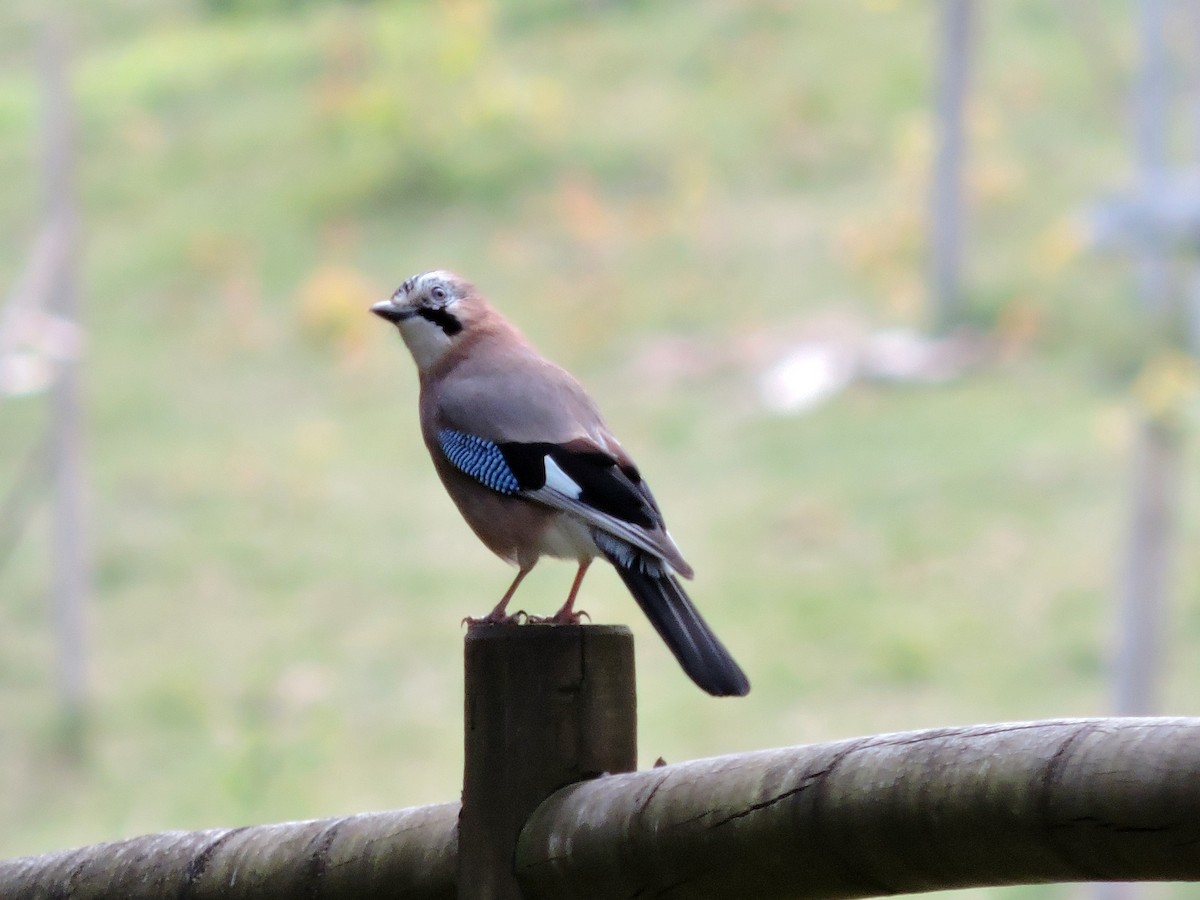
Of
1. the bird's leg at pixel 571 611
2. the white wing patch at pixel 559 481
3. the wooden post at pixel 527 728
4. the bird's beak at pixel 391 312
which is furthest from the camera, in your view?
the bird's beak at pixel 391 312

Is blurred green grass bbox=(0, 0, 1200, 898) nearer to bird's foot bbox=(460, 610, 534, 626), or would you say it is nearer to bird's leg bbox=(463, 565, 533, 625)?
bird's leg bbox=(463, 565, 533, 625)

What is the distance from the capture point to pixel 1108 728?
85 centimetres

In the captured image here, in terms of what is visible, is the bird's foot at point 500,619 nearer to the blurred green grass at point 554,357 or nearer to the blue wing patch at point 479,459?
the blue wing patch at point 479,459

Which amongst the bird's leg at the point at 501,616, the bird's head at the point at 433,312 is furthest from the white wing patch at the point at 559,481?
the bird's head at the point at 433,312

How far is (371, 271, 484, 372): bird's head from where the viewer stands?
1666 millimetres

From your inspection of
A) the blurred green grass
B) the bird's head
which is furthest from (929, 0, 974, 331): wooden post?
the bird's head

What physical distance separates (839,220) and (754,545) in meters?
2.19

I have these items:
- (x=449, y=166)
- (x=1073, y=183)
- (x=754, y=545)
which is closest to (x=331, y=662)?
(x=754, y=545)

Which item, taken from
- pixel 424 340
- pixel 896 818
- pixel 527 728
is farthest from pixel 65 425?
pixel 896 818

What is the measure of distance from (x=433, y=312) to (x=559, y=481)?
0.90 feet

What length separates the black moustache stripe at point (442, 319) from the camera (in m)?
1.67

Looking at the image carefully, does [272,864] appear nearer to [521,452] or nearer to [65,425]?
[521,452]

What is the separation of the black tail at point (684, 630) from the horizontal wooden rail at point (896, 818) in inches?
5.6

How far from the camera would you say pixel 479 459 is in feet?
5.09
